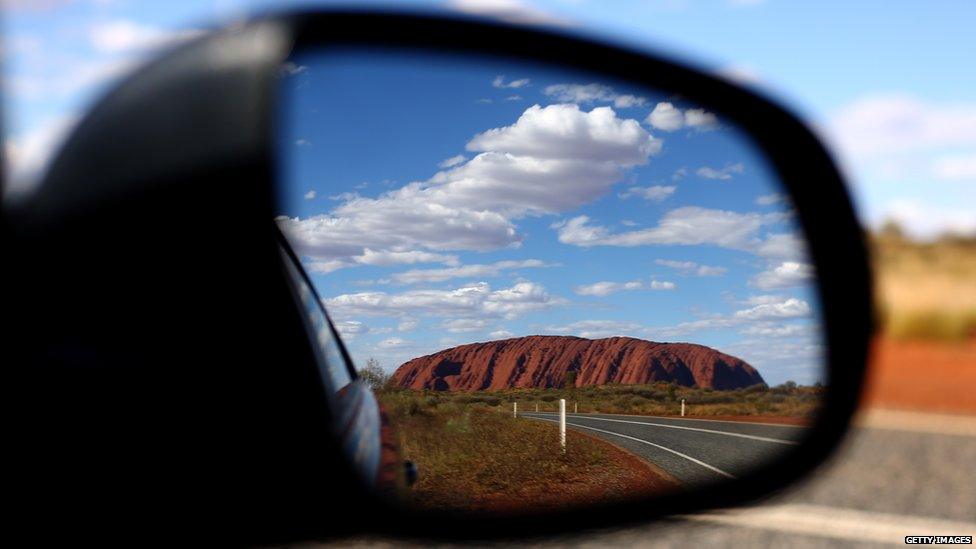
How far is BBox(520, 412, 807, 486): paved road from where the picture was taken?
6.85ft

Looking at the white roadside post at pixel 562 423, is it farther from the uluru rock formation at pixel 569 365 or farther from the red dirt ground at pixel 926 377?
the red dirt ground at pixel 926 377

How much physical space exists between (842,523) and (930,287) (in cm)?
2614

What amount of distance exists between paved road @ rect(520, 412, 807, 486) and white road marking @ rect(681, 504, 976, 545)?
10.1 ft

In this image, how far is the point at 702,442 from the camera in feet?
8.08

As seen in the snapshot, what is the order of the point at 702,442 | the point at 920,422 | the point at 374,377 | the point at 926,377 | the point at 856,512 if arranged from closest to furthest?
the point at 374,377 → the point at 702,442 → the point at 856,512 → the point at 920,422 → the point at 926,377

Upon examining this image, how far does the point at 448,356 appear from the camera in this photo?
1407 millimetres

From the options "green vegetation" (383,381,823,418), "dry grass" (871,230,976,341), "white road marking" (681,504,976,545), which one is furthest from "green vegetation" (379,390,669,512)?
"dry grass" (871,230,976,341)

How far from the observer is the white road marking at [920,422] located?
376 inches

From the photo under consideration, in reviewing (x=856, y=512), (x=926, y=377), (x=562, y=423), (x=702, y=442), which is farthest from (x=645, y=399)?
(x=926, y=377)

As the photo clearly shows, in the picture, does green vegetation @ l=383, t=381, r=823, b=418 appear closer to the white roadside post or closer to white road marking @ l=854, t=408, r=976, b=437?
the white roadside post

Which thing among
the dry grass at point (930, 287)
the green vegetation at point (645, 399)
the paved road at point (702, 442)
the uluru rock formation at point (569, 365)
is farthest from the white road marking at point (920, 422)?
the uluru rock formation at point (569, 365)

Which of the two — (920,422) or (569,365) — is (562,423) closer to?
(569,365)

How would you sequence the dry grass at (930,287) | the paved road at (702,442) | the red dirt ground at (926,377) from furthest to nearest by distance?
1. the dry grass at (930,287)
2. the red dirt ground at (926,377)
3. the paved road at (702,442)

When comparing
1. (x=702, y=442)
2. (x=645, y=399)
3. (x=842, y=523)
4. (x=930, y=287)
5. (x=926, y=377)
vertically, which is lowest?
(x=842, y=523)
